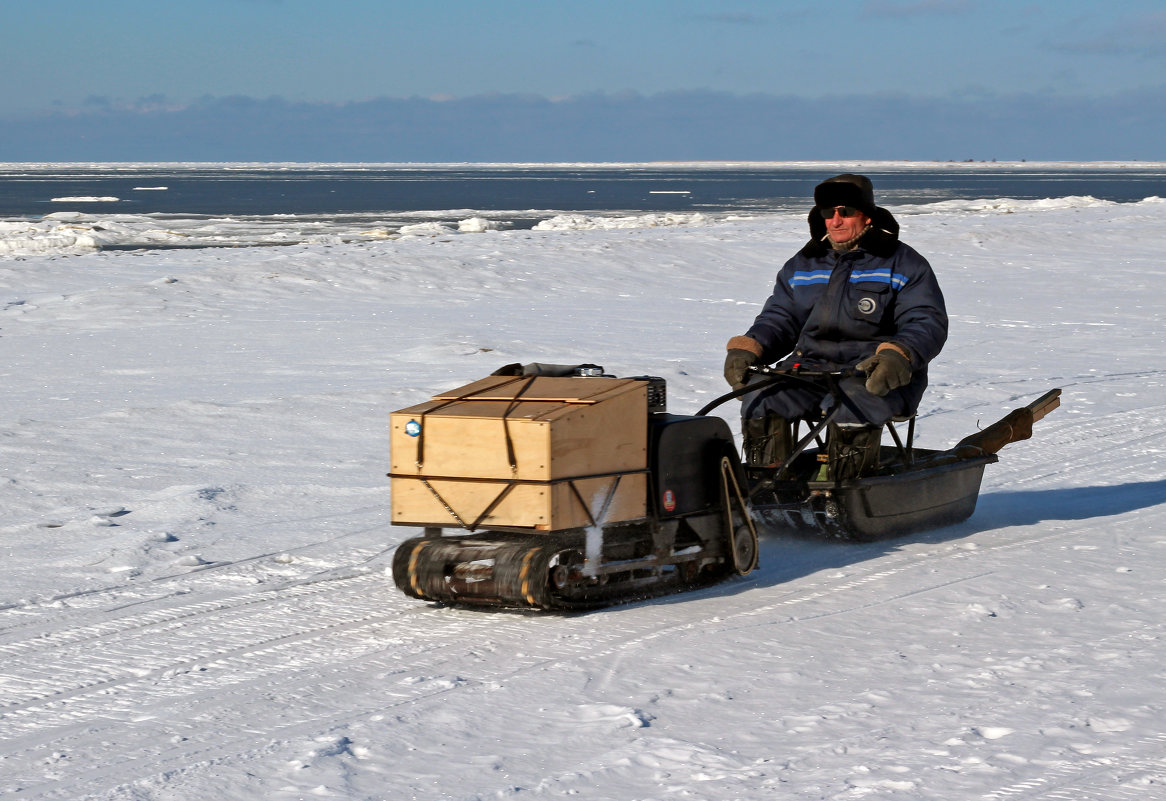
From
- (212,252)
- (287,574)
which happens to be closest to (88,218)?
(212,252)

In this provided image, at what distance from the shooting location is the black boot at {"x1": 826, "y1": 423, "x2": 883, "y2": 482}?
617 centimetres

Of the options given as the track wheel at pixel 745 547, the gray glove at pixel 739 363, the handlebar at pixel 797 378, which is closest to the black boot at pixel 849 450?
the handlebar at pixel 797 378

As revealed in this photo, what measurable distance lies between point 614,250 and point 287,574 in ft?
51.2

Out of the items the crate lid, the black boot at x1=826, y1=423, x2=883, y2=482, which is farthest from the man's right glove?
the crate lid

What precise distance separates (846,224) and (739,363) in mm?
791

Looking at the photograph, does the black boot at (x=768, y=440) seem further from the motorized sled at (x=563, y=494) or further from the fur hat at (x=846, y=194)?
the fur hat at (x=846, y=194)

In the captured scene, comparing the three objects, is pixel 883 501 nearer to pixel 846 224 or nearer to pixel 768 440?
pixel 768 440

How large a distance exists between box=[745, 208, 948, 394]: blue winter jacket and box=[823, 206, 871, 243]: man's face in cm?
5

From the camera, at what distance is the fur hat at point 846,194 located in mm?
6199

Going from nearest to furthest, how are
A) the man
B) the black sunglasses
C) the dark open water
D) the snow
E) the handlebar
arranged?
the snow → the handlebar → the man → the black sunglasses → the dark open water

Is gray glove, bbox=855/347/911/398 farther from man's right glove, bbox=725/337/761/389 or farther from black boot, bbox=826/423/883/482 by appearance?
man's right glove, bbox=725/337/761/389

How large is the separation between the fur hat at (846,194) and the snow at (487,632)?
60.0 inches

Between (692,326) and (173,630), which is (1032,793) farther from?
(692,326)

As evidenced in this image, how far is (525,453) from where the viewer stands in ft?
15.6
